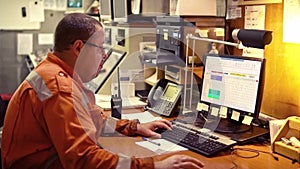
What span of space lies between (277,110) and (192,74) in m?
0.56

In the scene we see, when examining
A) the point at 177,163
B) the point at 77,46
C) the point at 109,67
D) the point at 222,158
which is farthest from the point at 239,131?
the point at 109,67

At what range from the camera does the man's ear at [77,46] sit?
155 cm

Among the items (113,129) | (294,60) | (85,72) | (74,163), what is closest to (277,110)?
(294,60)

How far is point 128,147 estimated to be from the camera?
68.3 inches

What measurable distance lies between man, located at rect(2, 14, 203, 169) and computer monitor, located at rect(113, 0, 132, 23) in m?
1.23

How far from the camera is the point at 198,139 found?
1.79 meters

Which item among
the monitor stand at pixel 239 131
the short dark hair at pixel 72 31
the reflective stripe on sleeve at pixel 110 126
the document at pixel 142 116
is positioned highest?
the short dark hair at pixel 72 31

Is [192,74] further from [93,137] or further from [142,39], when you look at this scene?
[93,137]

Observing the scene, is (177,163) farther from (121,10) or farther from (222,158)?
(121,10)

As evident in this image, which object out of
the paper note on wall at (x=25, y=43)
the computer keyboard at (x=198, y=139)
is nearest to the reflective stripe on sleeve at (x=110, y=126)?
the computer keyboard at (x=198, y=139)

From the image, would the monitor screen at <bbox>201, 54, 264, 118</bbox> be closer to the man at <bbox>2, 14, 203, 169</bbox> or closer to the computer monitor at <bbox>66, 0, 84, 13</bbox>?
the man at <bbox>2, 14, 203, 169</bbox>

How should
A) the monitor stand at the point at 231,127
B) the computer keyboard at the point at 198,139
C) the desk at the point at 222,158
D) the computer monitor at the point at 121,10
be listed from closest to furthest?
the desk at the point at 222,158
the computer keyboard at the point at 198,139
the monitor stand at the point at 231,127
the computer monitor at the point at 121,10

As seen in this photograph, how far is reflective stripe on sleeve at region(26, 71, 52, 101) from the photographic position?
1395mm

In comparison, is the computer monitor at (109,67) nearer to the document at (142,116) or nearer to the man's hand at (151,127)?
the document at (142,116)
